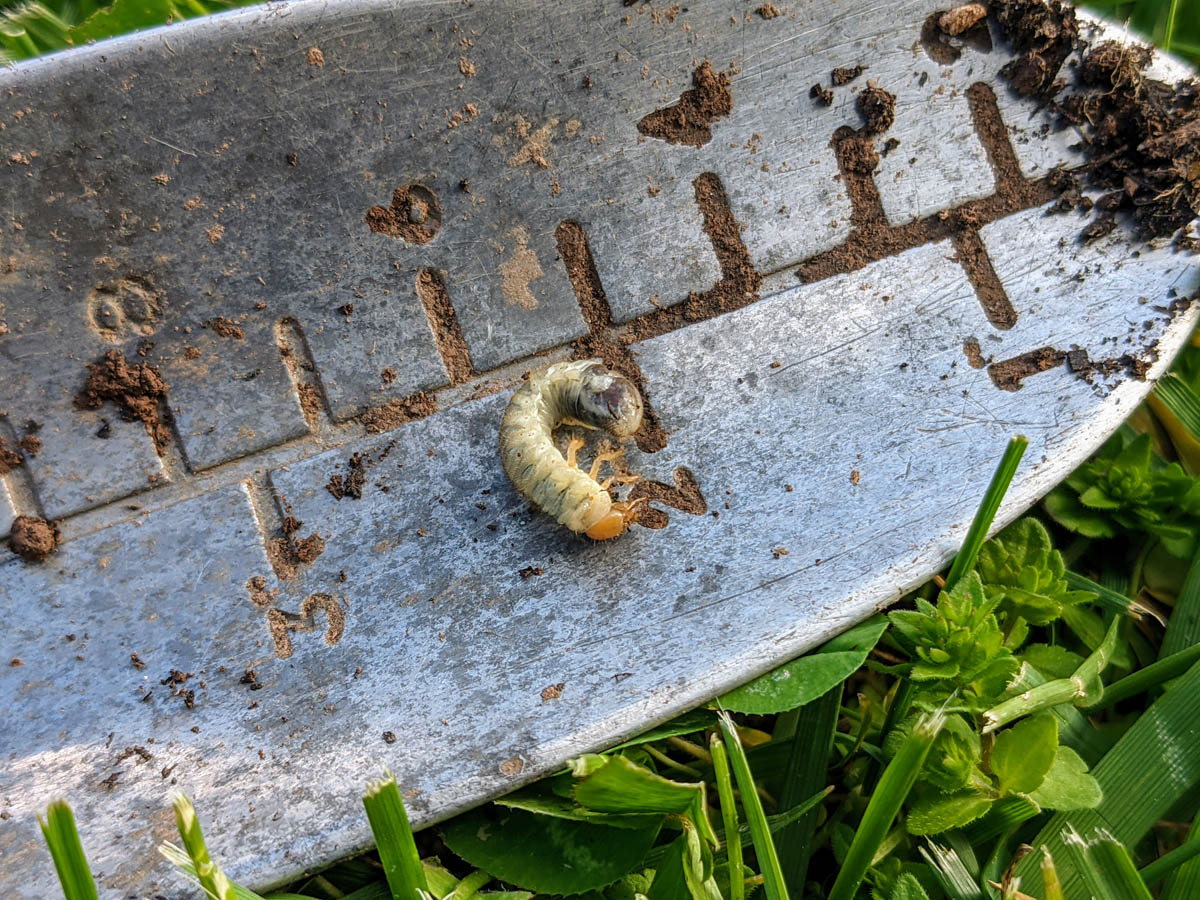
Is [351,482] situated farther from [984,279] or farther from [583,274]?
[984,279]

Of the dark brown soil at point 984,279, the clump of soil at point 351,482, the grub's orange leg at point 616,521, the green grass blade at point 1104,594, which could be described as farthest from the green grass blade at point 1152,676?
the clump of soil at point 351,482

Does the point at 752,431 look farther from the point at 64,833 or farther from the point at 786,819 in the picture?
the point at 64,833

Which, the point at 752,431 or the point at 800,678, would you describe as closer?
the point at 800,678

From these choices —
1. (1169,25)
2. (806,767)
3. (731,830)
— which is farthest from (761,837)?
(1169,25)

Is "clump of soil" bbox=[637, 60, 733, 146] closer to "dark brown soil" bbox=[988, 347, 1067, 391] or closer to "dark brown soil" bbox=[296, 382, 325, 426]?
"dark brown soil" bbox=[988, 347, 1067, 391]

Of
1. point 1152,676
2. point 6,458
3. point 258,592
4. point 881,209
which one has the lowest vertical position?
point 1152,676

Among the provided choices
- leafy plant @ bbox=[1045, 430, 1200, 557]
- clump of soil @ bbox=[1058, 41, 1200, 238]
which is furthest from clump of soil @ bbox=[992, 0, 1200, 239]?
leafy plant @ bbox=[1045, 430, 1200, 557]

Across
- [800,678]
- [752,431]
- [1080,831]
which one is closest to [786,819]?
[800,678]
